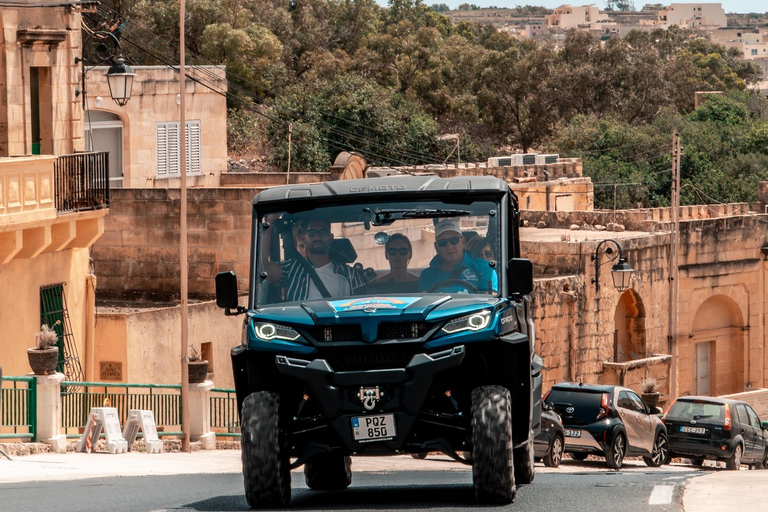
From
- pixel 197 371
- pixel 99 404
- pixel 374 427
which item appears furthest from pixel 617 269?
pixel 374 427

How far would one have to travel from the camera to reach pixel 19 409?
59.3ft

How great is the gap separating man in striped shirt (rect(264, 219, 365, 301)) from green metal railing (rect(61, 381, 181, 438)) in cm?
960

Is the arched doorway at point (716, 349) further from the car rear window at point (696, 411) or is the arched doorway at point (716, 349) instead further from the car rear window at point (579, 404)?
the car rear window at point (579, 404)

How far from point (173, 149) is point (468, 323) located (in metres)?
31.8

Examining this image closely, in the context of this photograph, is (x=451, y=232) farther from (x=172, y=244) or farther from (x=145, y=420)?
(x=172, y=244)

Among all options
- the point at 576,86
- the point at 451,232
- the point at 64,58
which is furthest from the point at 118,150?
the point at 576,86

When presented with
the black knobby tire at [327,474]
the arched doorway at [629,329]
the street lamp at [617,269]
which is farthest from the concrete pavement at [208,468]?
the arched doorway at [629,329]

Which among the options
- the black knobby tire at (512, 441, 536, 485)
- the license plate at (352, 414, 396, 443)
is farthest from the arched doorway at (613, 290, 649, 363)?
the license plate at (352, 414, 396, 443)

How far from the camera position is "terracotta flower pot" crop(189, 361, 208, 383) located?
70.4 feet

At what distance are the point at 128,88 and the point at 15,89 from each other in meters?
1.78

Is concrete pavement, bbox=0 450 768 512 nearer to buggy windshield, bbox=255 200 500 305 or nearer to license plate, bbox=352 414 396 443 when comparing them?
license plate, bbox=352 414 396 443

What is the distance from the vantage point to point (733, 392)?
39406mm

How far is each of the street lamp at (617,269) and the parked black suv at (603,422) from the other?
6760 mm

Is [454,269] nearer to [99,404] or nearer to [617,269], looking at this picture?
[99,404]
